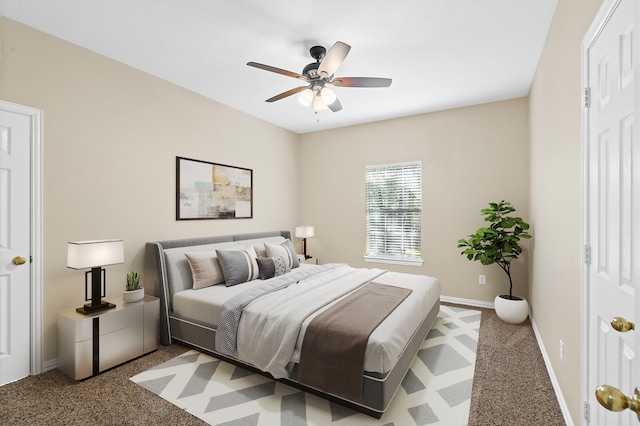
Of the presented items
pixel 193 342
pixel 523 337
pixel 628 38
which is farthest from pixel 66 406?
pixel 523 337

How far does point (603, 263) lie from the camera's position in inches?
52.9

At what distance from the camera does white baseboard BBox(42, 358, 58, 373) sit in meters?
2.54

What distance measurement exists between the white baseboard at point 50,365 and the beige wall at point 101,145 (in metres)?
0.03

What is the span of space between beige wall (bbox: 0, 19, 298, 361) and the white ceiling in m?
0.20

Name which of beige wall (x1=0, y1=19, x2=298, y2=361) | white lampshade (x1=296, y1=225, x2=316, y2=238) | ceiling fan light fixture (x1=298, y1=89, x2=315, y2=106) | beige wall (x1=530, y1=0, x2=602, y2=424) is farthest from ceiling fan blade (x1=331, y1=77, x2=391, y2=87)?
white lampshade (x1=296, y1=225, x2=316, y2=238)

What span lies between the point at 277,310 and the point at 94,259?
5.06ft

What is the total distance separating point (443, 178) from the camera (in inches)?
174

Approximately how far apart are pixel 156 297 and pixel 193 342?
0.63 metres

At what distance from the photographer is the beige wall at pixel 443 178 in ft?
13.1

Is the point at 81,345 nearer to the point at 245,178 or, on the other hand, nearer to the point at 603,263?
→ the point at 245,178

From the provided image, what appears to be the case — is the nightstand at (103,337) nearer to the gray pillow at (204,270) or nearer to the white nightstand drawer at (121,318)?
the white nightstand drawer at (121,318)

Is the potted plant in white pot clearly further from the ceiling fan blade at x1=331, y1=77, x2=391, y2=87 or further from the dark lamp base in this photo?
the dark lamp base

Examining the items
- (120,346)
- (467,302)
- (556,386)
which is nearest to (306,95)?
(120,346)

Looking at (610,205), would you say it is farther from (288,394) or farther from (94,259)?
(94,259)
